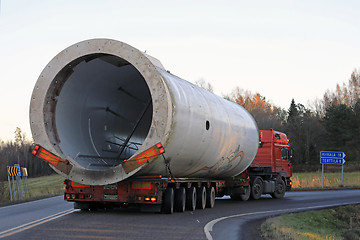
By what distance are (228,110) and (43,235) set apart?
9.05 meters

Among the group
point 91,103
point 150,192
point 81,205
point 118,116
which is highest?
A: point 91,103

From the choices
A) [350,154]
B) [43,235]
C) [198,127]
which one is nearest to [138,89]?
[198,127]

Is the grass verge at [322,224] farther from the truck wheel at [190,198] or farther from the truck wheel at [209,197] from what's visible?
the truck wheel at [209,197]

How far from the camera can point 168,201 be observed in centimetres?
1284

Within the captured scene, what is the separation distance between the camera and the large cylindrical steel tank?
11766 mm

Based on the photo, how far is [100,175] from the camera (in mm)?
12023

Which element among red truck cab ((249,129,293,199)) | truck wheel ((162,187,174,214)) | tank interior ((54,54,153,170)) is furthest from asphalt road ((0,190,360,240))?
red truck cab ((249,129,293,199))

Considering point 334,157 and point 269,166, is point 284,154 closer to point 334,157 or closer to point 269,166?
point 269,166

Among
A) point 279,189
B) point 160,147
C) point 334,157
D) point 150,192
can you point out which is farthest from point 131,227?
point 334,157

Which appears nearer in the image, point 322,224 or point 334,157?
point 322,224

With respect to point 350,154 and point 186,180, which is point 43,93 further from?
point 350,154

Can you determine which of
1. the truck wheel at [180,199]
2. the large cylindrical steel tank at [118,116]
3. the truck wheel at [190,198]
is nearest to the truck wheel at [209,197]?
the large cylindrical steel tank at [118,116]

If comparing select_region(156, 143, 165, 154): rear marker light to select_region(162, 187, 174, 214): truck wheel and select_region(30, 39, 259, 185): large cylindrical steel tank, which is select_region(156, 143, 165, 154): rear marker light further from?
select_region(162, 187, 174, 214): truck wheel

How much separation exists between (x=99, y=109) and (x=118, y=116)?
4.06 ft
